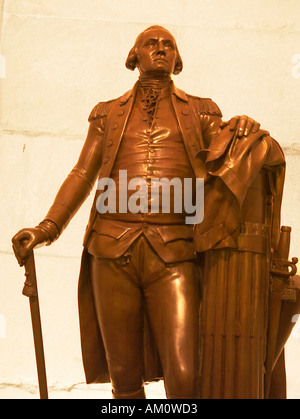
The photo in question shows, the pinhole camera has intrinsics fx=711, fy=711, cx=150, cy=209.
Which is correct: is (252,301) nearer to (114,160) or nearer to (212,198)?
(212,198)

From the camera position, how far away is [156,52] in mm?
3338

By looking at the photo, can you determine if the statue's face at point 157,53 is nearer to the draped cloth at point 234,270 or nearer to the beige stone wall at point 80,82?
the draped cloth at point 234,270

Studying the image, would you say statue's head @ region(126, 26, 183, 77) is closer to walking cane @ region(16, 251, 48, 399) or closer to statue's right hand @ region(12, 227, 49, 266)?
statue's right hand @ region(12, 227, 49, 266)

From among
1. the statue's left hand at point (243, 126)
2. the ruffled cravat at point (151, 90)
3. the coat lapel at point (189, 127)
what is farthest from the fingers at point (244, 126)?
the ruffled cravat at point (151, 90)

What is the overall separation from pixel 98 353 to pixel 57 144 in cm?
189

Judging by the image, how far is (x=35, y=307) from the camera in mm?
3125

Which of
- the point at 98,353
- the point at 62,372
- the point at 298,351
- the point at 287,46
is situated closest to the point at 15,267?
the point at 62,372

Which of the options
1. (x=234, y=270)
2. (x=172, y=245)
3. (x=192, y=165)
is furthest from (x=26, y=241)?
(x=234, y=270)

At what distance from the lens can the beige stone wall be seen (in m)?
4.70

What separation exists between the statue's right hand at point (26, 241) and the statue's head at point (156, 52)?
36.8 inches

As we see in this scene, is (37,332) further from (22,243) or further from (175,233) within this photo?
(175,233)

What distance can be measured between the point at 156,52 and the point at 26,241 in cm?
107

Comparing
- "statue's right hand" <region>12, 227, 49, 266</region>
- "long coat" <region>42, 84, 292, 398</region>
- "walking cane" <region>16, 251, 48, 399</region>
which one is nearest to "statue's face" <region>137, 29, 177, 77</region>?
"long coat" <region>42, 84, 292, 398</region>

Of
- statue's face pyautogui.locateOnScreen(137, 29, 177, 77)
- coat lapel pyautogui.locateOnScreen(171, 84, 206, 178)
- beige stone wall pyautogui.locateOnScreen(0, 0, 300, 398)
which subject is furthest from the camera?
beige stone wall pyautogui.locateOnScreen(0, 0, 300, 398)
